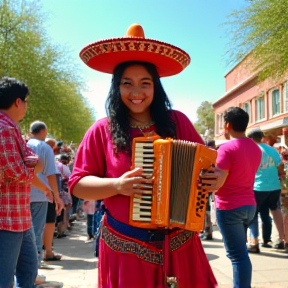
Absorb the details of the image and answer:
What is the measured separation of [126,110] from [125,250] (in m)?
0.81

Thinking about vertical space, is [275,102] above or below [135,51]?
above

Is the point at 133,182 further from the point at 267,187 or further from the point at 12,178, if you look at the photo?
the point at 267,187

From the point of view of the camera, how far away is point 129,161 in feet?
7.04

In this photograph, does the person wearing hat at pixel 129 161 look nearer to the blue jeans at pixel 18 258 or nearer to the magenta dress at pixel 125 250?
the magenta dress at pixel 125 250

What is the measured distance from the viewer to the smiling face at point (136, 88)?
Answer: 2.23 meters

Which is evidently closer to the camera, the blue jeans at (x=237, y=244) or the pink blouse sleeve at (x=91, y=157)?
the pink blouse sleeve at (x=91, y=157)

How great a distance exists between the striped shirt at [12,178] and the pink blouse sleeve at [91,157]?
85 cm

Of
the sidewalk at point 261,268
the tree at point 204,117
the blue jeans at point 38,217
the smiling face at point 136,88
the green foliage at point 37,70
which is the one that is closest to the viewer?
the smiling face at point 136,88

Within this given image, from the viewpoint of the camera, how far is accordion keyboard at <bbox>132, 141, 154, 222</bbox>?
1.97 metres

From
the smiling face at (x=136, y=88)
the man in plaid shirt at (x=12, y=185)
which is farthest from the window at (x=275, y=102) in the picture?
the smiling face at (x=136, y=88)

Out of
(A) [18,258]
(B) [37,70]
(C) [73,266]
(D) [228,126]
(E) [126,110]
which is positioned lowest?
(C) [73,266]

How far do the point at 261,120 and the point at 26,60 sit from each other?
18266mm

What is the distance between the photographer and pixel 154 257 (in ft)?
6.82

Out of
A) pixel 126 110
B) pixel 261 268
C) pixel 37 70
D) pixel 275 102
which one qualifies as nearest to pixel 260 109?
pixel 275 102
